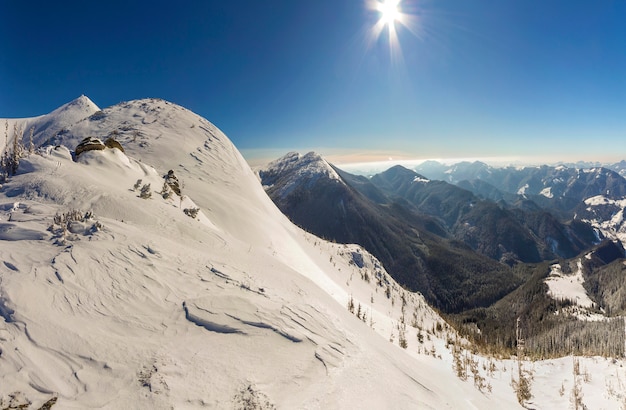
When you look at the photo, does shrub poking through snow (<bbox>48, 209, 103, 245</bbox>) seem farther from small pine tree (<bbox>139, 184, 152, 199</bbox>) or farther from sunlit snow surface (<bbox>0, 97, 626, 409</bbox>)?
small pine tree (<bbox>139, 184, 152, 199</bbox>)

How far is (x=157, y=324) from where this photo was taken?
207 inches

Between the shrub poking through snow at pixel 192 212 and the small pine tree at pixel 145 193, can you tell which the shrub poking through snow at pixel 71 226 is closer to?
the small pine tree at pixel 145 193

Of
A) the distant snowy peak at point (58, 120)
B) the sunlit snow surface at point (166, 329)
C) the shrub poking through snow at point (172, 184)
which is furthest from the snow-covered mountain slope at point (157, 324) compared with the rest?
the distant snowy peak at point (58, 120)

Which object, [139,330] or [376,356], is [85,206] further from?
[376,356]

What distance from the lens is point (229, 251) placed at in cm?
950

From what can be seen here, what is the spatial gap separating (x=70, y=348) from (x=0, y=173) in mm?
10252

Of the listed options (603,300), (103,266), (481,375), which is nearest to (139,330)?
(103,266)

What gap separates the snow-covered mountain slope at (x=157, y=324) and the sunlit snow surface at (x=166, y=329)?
0.08 feet

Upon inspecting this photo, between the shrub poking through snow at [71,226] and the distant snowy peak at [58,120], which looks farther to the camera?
the distant snowy peak at [58,120]

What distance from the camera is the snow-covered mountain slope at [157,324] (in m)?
4.05

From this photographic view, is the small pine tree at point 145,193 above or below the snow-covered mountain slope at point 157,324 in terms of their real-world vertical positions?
above

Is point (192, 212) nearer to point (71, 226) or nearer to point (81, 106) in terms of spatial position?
point (71, 226)

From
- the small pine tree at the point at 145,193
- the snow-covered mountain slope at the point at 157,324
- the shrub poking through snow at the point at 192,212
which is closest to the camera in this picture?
the snow-covered mountain slope at the point at 157,324

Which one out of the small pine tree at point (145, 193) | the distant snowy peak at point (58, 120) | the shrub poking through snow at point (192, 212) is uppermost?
the distant snowy peak at point (58, 120)
